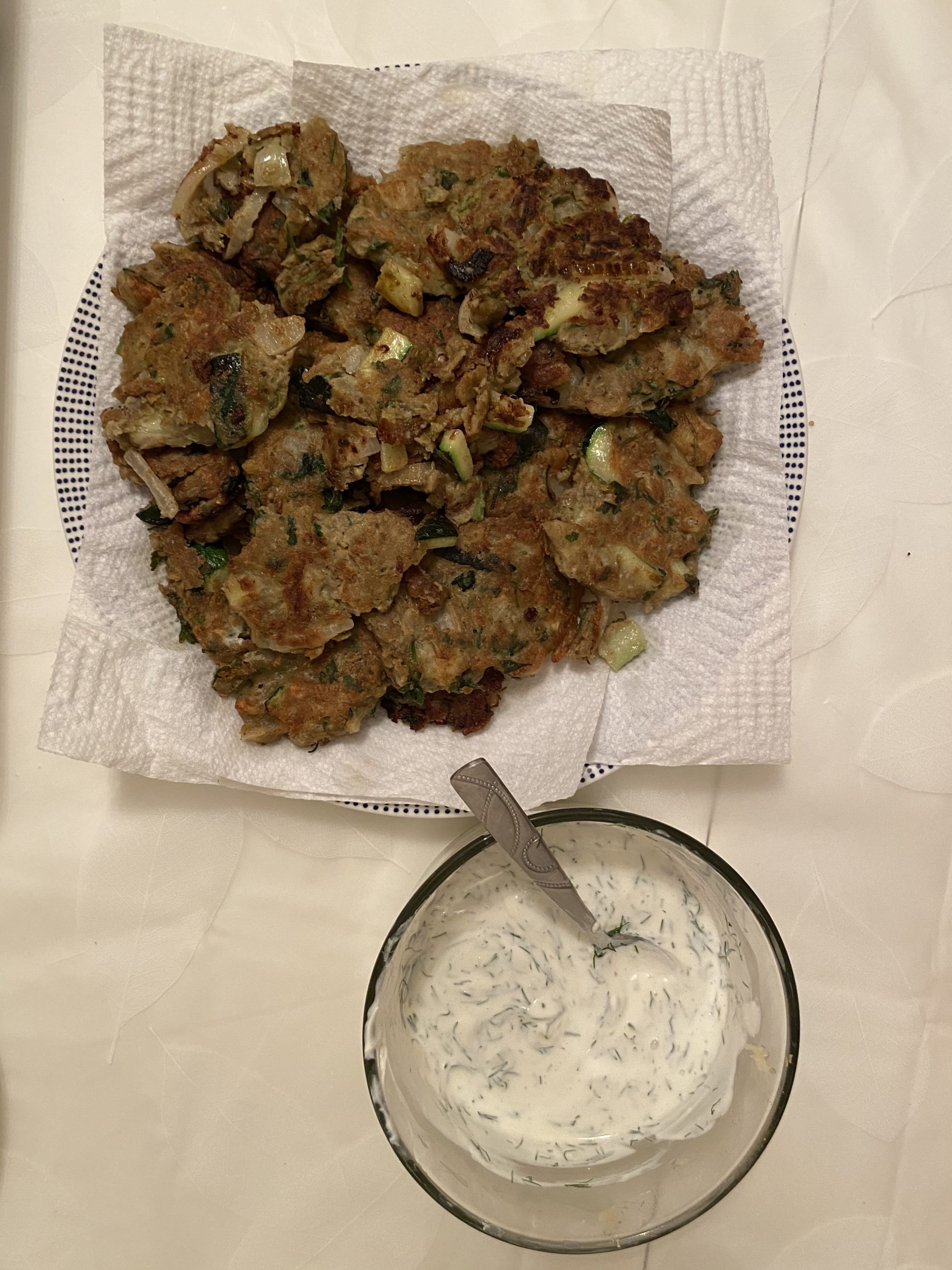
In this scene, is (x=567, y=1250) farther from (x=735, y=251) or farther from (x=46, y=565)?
(x=735, y=251)

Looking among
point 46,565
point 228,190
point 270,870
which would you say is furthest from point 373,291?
point 270,870

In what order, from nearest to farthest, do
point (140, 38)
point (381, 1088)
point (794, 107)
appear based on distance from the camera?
point (140, 38) → point (381, 1088) → point (794, 107)

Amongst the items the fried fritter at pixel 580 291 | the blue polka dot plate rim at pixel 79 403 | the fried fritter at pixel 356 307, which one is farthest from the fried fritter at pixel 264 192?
the fried fritter at pixel 580 291

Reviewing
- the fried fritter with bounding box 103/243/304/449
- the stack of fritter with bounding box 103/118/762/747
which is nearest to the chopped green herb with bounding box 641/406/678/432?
the stack of fritter with bounding box 103/118/762/747

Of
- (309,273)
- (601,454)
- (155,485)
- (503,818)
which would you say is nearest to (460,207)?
(309,273)

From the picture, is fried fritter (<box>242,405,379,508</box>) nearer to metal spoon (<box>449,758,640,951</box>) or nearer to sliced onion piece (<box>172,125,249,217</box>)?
sliced onion piece (<box>172,125,249,217</box>)

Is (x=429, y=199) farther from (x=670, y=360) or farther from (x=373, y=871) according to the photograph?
(x=373, y=871)
